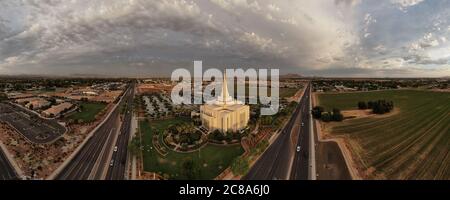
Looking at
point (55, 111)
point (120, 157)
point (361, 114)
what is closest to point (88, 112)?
point (55, 111)

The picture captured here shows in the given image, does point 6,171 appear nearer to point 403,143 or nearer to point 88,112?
point 88,112

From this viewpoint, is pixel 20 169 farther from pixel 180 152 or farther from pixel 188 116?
pixel 188 116

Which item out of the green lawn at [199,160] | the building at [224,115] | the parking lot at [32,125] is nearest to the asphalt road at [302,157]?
the green lawn at [199,160]

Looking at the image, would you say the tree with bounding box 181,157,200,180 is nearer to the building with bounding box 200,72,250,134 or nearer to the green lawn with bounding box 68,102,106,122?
the building with bounding box 200,72,250,134

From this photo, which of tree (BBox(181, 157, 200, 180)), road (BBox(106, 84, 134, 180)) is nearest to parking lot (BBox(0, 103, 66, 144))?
road (BBox(106, 84, 134, 180))

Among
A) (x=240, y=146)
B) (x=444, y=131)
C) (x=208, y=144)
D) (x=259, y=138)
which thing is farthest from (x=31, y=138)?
(x=444, y=131)

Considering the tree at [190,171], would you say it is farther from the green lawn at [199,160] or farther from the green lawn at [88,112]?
the green lawn at [88,112]
